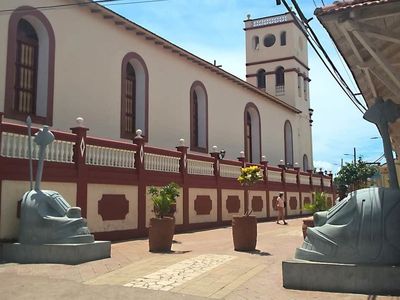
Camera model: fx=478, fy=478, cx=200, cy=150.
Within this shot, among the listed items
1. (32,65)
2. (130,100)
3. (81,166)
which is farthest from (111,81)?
(81,166)

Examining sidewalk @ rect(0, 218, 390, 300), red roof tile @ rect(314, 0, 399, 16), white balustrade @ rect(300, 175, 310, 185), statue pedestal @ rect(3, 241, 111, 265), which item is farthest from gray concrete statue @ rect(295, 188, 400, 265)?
white balustrade @ rect(300, 175, 310, 185)

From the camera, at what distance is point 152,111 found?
19719mm

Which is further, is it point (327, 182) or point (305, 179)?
point (327, 182)

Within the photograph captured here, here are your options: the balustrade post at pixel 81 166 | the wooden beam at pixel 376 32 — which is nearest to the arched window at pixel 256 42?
the balustrade post at pixel 81 166

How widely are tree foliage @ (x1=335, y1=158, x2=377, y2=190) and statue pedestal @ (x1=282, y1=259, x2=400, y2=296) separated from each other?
133 ft

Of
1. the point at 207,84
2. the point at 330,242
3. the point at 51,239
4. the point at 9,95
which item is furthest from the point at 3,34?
the point at 207,84

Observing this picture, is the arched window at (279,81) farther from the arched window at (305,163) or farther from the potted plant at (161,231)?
the potted plant at (161,231)

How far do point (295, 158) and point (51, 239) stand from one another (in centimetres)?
2868

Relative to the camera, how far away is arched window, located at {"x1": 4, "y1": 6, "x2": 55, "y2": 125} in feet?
46.3

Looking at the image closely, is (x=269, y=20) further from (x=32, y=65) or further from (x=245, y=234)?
(x=245, y=234)

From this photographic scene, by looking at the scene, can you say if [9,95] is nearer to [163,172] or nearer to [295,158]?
[163,172]

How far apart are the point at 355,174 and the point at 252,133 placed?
2173 centimetres

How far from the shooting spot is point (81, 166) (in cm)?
1274

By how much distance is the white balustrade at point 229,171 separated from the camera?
20.0m
